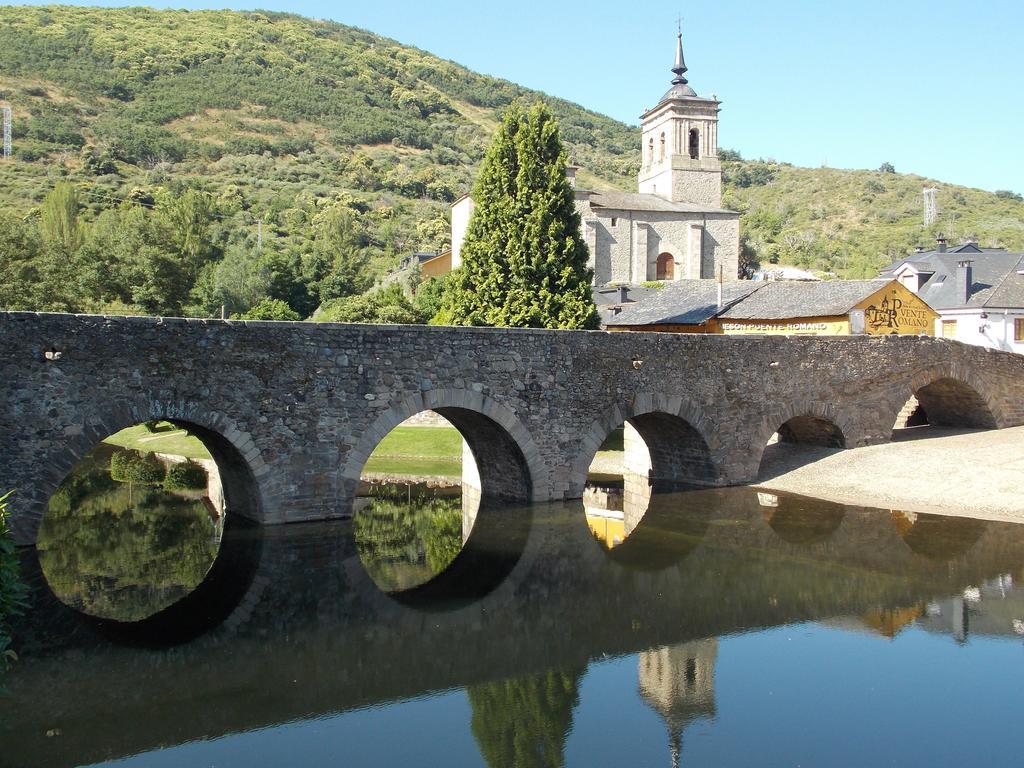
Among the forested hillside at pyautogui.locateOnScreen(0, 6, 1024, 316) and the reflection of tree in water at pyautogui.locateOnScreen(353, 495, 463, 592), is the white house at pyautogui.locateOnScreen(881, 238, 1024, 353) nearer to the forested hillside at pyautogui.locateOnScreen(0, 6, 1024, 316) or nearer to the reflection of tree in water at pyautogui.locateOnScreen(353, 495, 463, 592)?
the forested hillside at pyautogui.locateOnScreen(0, 6, 1024, 316)

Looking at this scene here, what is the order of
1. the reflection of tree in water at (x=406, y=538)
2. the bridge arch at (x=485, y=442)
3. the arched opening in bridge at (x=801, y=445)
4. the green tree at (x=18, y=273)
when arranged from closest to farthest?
the reflection of tree in water at (x=406, y=538) → the bridge arch at (x=485, y=442) → the arched opening in bridge at (x=801, y=445) → the green tree at (x=18, y=273)

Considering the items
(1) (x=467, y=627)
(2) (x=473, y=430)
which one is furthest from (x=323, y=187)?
(1) (x=467, y=627)

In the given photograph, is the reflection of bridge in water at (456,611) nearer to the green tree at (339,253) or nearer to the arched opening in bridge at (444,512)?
the arched opening in bridge at (444,512)

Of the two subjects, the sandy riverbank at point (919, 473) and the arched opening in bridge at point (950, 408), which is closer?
the sandy riverbank at point (919, 473)

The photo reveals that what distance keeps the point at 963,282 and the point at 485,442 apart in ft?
99.3

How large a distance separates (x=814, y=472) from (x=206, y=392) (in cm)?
1567

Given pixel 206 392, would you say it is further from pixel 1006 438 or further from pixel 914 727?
pixel 1006 438

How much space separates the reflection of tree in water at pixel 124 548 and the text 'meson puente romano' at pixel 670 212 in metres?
35.1

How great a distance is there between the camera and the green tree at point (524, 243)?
1238 inches

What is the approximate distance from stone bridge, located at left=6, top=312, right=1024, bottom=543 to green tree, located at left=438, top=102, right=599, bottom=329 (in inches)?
Result: 346

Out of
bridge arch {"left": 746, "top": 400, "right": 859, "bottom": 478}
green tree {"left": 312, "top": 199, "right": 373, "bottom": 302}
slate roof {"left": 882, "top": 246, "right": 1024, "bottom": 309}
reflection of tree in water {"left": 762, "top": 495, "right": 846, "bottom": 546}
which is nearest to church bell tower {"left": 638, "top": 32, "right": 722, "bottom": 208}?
slate roof {"left": 882, "top": 246, "right": 1024, "bottom": 309}

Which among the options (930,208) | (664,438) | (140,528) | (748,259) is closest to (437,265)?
(748,259)

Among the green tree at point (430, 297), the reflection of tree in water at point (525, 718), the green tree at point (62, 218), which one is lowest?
the reflection of tree in water at point (525, 718)

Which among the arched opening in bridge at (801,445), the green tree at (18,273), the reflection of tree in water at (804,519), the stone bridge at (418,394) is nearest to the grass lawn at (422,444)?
the stone bridge at (418,394)
